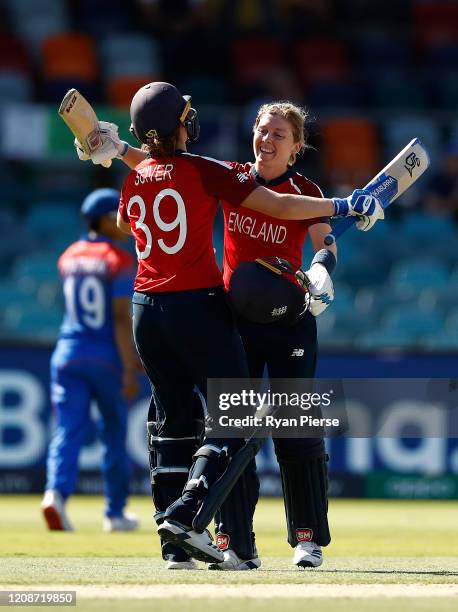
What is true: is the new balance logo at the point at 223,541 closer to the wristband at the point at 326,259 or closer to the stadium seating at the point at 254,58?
the wristband at the point at 326,259

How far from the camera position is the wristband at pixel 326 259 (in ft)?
22.2

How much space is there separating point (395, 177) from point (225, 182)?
1176 millimetres

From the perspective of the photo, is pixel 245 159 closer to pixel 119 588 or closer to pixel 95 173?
pixel 95 173

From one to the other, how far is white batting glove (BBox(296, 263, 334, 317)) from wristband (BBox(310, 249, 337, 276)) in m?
0.04

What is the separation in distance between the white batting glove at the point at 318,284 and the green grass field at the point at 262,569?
48.8 inches

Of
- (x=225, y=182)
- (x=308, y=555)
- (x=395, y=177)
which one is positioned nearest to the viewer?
(x=225, y=182)

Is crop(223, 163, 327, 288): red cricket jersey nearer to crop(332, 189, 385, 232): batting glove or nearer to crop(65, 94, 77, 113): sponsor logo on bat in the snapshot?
crop(332, 189, 385, 232): batting glove

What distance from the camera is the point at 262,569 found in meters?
6.93

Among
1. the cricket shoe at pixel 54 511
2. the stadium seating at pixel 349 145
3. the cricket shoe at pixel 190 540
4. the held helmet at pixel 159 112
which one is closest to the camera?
the cricket shoe at pixel 190 540

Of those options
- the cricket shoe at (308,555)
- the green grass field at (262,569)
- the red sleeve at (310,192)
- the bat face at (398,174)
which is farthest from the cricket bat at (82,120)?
the cricket shoe at (308,555)

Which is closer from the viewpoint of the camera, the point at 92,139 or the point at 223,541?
the point at 223,541

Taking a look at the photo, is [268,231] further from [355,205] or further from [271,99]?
[271,99]

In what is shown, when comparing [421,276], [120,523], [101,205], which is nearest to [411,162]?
[101,205]

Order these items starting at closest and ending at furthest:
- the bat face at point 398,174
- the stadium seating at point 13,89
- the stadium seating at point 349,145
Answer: the bat face at point 398,174
the stadium seating at point 349,145
the stadium seating at point 13,89
